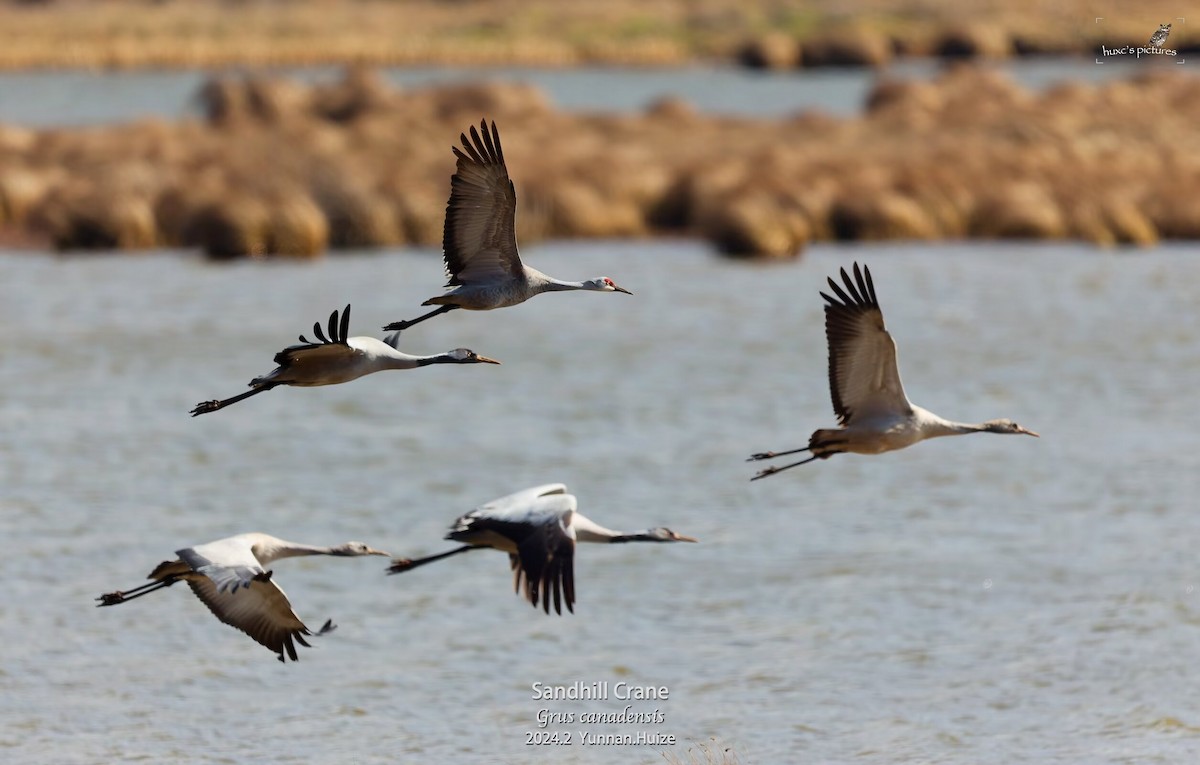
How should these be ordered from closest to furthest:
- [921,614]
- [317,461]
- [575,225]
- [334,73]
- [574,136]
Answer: [921,614] → [317,461] → [575,225] → [574,136] → [334,73]

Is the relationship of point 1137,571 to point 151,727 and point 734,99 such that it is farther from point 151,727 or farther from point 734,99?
point 734,99

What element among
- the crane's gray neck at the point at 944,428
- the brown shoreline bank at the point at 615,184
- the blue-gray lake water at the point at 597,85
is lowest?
the blue-gray lake water at the point at 597,85

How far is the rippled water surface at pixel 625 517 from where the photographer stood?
14055 millimetres

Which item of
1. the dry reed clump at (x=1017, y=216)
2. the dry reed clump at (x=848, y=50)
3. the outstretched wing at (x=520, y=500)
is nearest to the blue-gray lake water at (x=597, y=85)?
the dry reed clump at (x=848, y=50)

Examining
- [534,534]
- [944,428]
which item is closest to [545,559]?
[534,534]

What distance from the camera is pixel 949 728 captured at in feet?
45.4

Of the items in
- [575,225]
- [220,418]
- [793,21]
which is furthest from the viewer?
[793,21]

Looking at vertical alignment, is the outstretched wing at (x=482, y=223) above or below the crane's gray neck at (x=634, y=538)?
above

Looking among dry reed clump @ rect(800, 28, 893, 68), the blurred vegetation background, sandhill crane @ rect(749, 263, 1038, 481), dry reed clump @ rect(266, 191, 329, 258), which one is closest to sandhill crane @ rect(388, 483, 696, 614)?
sandhill crane @ rect(749, 263, 1038, 481)

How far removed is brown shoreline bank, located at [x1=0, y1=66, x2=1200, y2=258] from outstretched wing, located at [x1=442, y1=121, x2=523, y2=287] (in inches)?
932

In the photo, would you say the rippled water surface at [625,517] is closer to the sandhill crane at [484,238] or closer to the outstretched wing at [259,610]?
the outstretched wing at [259,610]

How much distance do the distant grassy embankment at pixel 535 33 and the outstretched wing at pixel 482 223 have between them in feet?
200

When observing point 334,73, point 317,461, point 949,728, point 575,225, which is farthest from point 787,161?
point 334,73

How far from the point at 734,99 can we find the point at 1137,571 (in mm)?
49013
